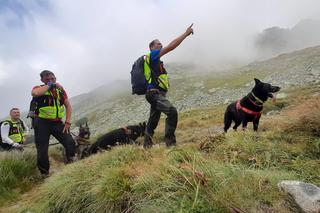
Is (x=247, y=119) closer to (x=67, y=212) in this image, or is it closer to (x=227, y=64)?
(x=67, y=212)

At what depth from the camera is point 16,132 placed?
31.4 ft

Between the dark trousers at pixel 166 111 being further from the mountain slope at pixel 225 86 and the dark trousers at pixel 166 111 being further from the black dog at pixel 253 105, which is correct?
the mountain slope at pixel 225 86

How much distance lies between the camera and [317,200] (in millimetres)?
2566

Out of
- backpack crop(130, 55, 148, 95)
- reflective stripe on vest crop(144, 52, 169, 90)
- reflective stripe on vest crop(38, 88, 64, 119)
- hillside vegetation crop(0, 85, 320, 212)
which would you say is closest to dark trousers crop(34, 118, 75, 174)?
reflective stripe on vest crop(38, 88, 64, 119)

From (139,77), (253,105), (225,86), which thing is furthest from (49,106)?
(225,86)

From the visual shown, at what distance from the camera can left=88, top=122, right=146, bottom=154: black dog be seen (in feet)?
29.0

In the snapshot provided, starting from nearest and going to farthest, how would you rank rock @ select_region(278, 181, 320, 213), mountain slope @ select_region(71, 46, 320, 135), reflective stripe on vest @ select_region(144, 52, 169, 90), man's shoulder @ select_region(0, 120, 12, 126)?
1. rock @ select_region(278, 181, 320, 213)
2. reflective stripe on vest @ select_region(144, 52, 169, 90)
3. man's shoulder @ select_region(0, 120, 12, 126)
4. mountain slope @ select_region(71, 46, 320, 135)

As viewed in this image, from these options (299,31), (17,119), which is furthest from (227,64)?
(17,119)

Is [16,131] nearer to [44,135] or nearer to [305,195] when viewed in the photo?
[44,135]

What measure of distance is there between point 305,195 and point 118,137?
7.25 m

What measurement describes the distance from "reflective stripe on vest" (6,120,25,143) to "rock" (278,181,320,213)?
8499 mm

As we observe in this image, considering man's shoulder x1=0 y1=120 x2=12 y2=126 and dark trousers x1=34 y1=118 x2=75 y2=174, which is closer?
dark trousers x1=34 y1=118 x2=75 y2=174

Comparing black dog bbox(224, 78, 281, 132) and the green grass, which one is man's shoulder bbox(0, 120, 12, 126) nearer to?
the green grass

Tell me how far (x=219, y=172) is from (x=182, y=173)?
0.39 m
